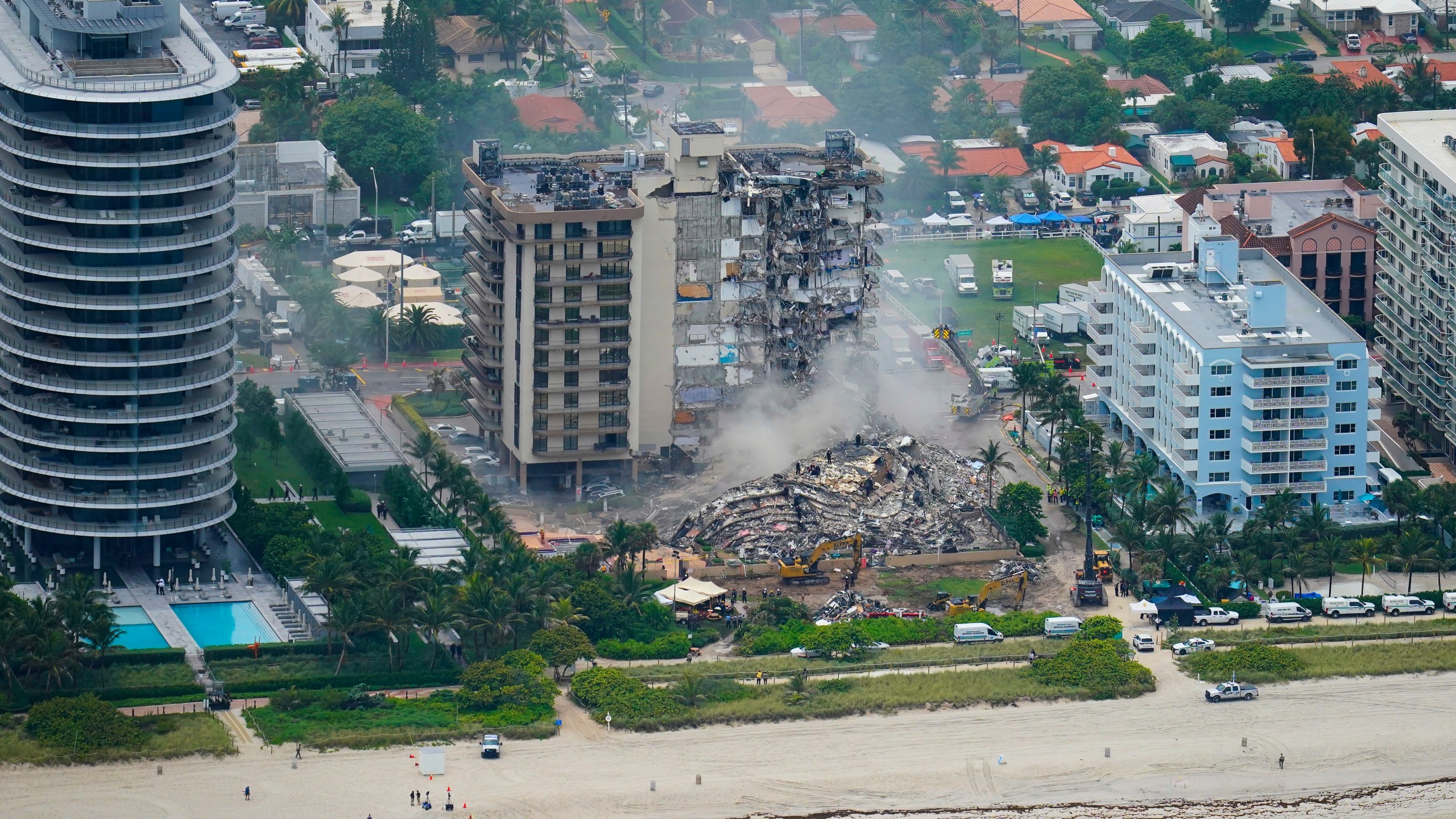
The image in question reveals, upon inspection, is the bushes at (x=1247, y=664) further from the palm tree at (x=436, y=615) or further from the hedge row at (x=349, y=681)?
the hedge row at (x=349, y=681)

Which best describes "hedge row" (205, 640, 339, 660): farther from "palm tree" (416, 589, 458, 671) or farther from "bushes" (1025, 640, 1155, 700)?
"bushes" (1025, 640, 1155, 700)

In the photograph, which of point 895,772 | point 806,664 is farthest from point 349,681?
point 895,772

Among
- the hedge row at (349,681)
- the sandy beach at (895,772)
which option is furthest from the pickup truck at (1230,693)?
the hedge row at (349,681)

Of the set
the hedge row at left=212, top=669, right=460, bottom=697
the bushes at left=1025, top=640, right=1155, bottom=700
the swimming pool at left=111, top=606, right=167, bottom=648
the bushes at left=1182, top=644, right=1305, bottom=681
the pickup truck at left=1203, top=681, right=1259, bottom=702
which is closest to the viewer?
the hedge row at left=212, top=669, right=460, bottom=697

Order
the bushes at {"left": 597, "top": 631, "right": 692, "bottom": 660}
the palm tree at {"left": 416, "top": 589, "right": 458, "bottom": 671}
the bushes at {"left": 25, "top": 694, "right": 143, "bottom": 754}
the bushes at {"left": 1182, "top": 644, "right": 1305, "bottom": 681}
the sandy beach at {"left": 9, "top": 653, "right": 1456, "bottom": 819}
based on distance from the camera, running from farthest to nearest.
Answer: the bushes at {"left": 597, "top": 631, "right": 692, "bottom": 660}, the bushes at {"left": 1182, "top": 644, "right": 1305, "bottom": 681}, the palm tree at {"left": 416, "top": 589, "right": 458, "bottom": 671}, the bushes at {"left": 25, "top": 694, "right": 143, "bottom": 754}, the sandy beach at {"left": 9, "top": 653, "right": 1456, "bottom": 819}

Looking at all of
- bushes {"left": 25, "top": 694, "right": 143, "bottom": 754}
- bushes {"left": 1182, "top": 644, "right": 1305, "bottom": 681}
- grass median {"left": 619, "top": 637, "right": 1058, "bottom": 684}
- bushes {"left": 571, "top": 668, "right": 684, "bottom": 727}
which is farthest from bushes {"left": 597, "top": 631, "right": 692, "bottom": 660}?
bushes {"left": 1182, "top": 644, "right": 1305, "bottom": 681}

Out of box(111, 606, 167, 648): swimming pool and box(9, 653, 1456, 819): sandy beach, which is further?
box(111, 606, 167, 648): swimming pool

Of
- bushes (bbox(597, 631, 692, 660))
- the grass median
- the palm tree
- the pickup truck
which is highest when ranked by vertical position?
the palm tree
